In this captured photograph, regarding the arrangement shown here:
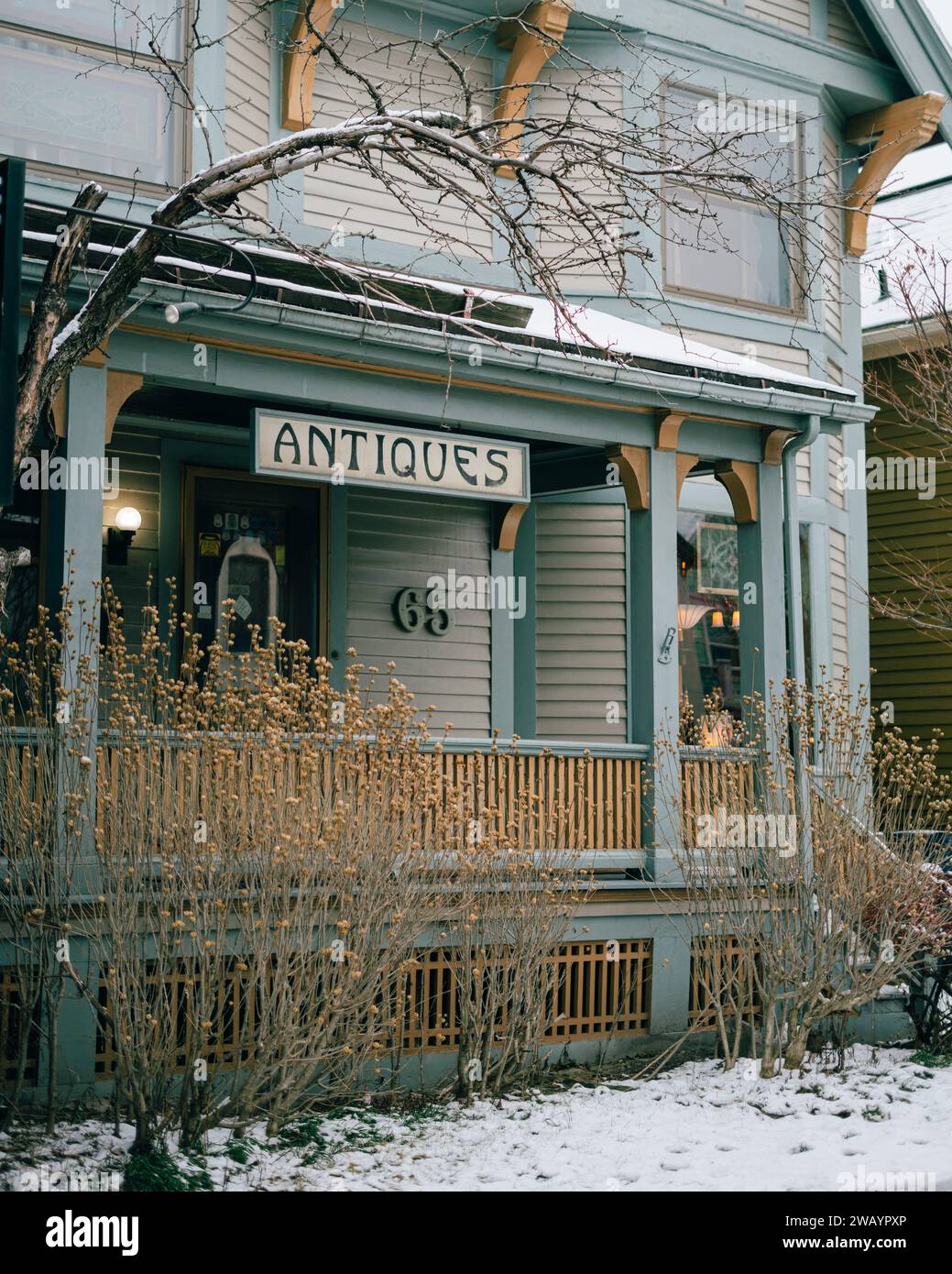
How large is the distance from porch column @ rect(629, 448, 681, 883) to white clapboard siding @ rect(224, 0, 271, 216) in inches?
155

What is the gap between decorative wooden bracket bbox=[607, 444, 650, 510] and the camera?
9.76m

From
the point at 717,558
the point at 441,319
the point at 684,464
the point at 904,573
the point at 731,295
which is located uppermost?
the point at 731,295

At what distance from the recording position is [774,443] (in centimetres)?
1039

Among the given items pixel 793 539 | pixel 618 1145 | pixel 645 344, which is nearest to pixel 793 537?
pixel 793 539

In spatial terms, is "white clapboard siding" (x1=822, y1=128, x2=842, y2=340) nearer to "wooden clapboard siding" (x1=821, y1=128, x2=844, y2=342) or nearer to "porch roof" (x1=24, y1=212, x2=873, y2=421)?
"wooden clapboard siding" (x1=821, y1=128, x2=844, y2=342)

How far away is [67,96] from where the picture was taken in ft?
32.2

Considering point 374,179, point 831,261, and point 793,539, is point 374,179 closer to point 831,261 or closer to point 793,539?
point 793,539

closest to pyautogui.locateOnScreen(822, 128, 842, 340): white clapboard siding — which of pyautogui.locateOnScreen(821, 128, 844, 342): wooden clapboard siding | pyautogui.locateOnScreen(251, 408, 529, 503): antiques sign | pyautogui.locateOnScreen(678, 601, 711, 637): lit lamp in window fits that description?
pyautogui.locateOnScreen(821, 128, 844, 342): wooden clapboard siding

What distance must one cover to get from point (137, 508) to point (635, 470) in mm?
3603

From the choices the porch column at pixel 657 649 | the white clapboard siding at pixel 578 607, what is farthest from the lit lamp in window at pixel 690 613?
the porch column at pixel 657 649

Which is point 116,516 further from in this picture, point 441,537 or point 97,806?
point 97,806

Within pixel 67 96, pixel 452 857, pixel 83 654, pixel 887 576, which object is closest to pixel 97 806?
pixel 83 654

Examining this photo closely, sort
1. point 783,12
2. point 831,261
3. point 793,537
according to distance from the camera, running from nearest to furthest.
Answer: point 793,537 → point 783,12 → point 831,261

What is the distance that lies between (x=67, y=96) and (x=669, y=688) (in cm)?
566
